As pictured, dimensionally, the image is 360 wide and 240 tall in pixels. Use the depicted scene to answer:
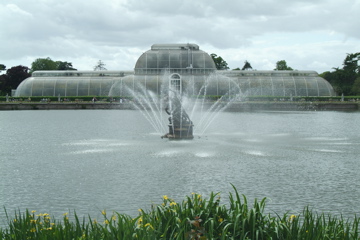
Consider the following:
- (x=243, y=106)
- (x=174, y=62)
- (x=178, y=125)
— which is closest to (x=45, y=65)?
(x=174, y=62)

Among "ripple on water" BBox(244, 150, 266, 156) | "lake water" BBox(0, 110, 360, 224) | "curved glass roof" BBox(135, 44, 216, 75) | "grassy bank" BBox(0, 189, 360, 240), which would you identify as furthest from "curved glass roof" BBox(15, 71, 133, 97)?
"grassy bank" BBox(0, 189, 360, 240)

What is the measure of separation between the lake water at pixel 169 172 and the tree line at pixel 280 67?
79.1 m

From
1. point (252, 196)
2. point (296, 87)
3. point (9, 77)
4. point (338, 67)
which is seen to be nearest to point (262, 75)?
point (296, 87)

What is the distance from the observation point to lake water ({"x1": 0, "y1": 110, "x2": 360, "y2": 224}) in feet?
42.5

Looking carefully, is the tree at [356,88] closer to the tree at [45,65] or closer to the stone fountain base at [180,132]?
the stone fountain base at [180,132]

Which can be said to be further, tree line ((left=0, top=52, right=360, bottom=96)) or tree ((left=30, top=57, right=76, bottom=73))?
tree ((left=30, top=57, right=76, bottom=73))

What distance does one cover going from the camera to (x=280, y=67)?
501ft

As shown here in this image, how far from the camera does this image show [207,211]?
27.7 ft

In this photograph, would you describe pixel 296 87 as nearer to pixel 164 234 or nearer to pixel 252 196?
pixel 252 196

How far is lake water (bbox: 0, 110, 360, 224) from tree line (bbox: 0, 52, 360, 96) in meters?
79.1

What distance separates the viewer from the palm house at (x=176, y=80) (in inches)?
3674

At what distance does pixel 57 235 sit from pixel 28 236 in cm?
70

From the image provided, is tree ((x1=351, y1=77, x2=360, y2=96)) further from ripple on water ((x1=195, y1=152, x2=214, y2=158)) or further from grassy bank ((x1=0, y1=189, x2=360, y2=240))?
grassy bank ((x1=0, y1=189, x2=360, y2=240))

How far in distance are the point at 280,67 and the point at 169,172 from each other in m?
140
